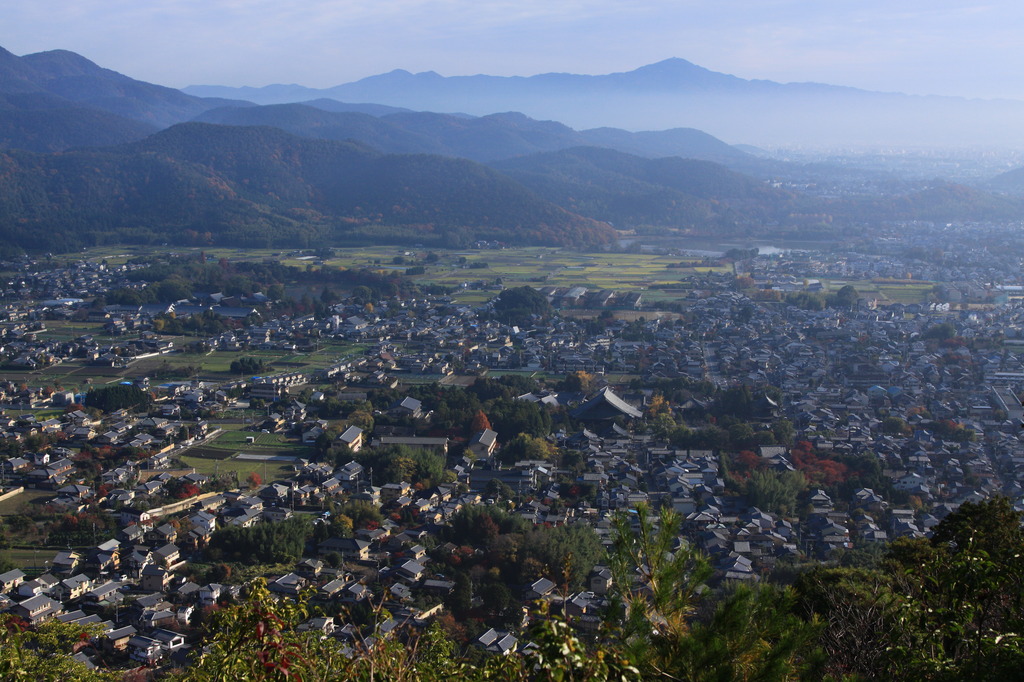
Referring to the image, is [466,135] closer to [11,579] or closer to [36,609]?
[11,579]

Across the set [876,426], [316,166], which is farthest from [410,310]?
[316,166]

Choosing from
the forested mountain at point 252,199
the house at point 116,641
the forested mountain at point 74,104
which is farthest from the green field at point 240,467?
the forested mountain at point 74,104

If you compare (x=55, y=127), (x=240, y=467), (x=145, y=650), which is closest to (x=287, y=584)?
(x=145, y=650)

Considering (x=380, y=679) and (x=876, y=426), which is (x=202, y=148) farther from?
(x=380, y=679)

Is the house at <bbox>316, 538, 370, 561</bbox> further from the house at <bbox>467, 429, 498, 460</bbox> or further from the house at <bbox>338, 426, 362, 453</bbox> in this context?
the house at <bbox>467, 429, 498, 460</bbox>

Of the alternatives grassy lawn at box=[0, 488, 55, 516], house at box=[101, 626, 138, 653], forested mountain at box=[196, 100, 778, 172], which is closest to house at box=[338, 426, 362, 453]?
grassy lawn at box=[0, 488, 55, 516]
